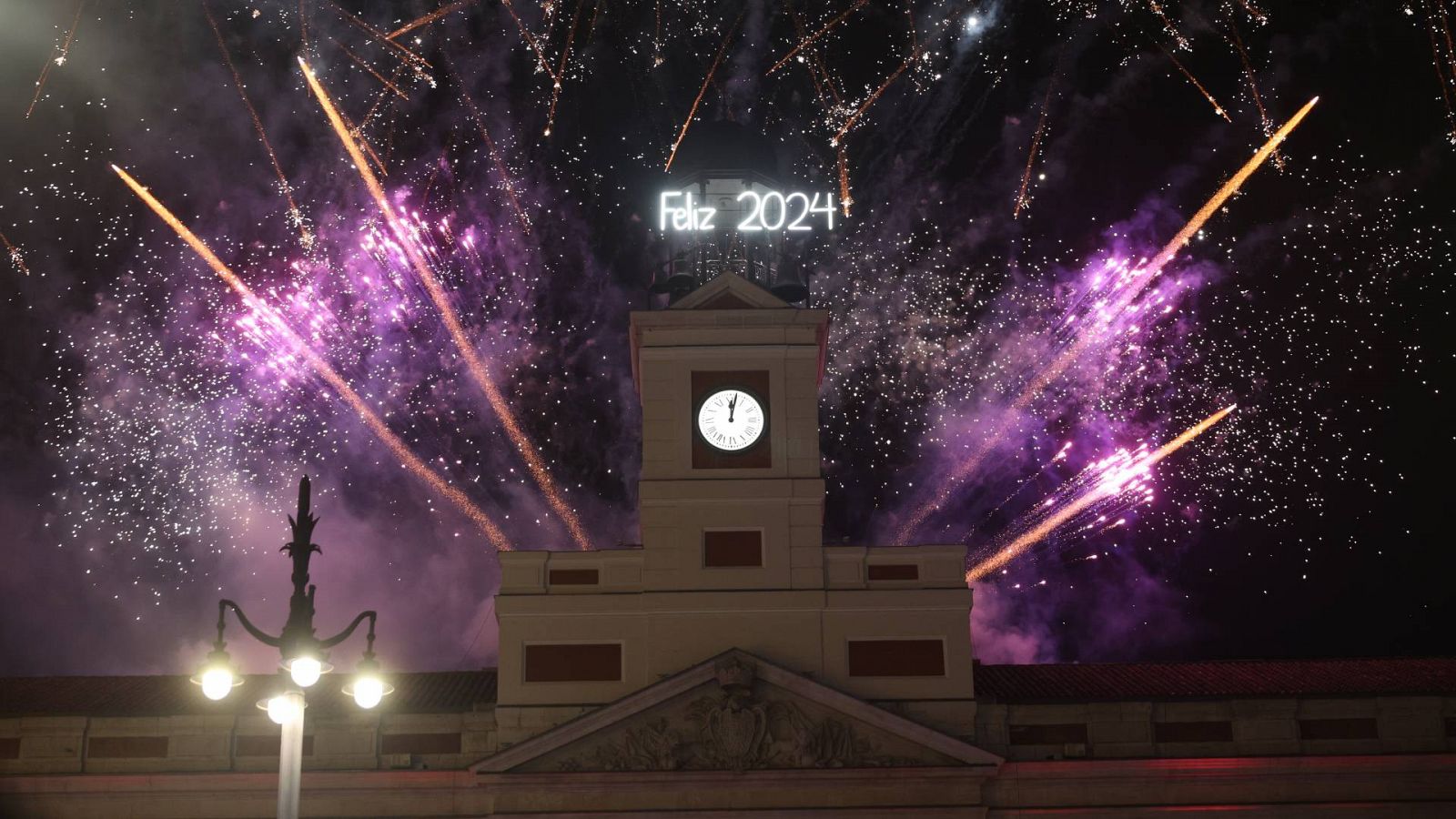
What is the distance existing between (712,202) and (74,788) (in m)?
16.6

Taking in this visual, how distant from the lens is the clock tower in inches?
1105

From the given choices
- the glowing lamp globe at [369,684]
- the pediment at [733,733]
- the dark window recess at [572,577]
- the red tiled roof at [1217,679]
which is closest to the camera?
the glowing lamp globe at [369,684]

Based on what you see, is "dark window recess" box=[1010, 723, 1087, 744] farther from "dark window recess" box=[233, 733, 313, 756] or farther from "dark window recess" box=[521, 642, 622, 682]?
"dark window recess" box=[233, 733, 313, 756]

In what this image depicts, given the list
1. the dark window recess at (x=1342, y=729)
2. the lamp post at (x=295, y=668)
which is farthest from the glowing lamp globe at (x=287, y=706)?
the dark window recess at (x=1342, y=729)

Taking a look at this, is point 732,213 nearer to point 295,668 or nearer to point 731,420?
point 731,420

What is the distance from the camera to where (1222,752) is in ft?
91.2

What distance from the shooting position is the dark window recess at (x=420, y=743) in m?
27.8

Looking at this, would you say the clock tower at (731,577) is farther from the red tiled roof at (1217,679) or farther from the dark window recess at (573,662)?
the red tiled roof at (1217,679)

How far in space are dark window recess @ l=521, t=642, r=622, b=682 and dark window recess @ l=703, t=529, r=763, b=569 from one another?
94.6 inches

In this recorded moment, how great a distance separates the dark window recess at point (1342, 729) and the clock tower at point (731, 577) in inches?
245

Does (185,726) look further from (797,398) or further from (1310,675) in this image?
(1310,675)

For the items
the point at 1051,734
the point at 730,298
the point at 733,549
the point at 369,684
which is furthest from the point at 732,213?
the point at 369,684

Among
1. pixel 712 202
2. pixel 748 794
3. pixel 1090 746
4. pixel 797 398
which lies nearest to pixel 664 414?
pixel 797 398

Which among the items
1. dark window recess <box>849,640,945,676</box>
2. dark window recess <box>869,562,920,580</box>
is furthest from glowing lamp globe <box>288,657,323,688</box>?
dark window recess <box>869,562,920,580</box>
